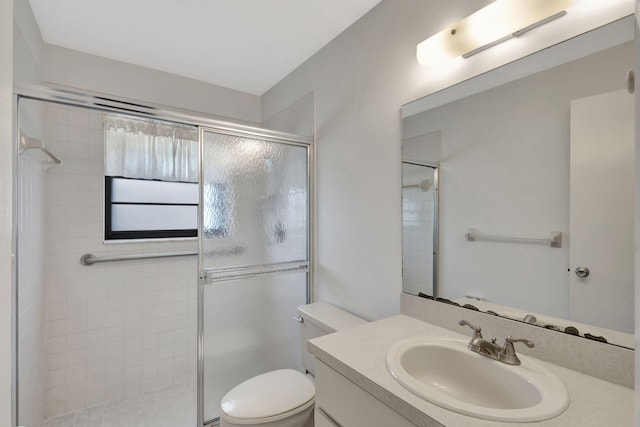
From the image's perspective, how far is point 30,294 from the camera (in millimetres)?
1602

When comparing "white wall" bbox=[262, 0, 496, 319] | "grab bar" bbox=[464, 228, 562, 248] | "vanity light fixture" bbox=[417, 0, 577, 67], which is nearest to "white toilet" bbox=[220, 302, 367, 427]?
"white wall" bbox=[262, 0, 496, 319]

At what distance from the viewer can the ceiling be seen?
5.26ft

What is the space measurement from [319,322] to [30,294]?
1.57 m

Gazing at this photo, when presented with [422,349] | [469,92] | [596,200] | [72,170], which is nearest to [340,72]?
[469,92]

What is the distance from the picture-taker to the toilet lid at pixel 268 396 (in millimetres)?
1346

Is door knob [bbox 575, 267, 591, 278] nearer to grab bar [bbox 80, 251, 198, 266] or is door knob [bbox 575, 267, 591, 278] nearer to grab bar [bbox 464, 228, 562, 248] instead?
grab bar [bbox 464, 228, 562, 248]

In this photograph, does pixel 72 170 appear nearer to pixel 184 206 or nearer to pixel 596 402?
pixel 184 206

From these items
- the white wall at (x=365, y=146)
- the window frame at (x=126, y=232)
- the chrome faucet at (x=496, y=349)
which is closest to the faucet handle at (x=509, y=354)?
the chrome faucet at (x=496, y=349)

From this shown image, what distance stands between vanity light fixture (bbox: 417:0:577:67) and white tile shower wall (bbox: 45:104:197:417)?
2175 mm

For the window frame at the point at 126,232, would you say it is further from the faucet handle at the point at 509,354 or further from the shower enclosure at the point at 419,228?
the faucet handle at the point at 509,354

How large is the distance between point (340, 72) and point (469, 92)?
2.93 feet

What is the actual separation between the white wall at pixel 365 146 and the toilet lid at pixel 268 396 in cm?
50

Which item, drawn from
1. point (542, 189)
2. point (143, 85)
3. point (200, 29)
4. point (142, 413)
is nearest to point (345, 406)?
point (542, 189)

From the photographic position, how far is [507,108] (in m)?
1.11
